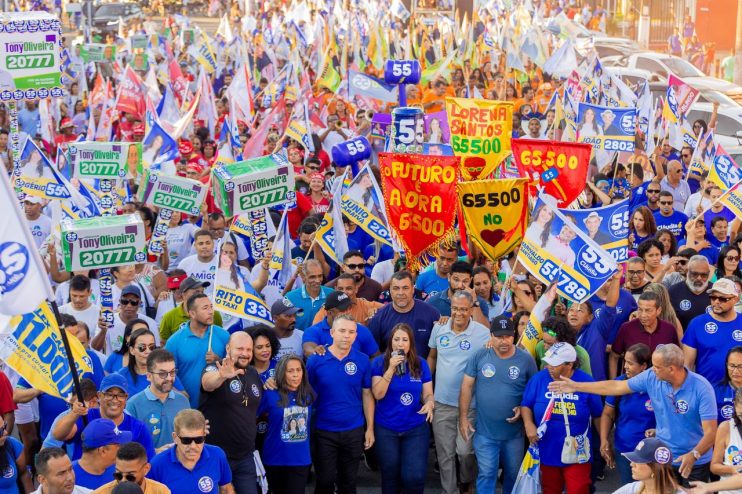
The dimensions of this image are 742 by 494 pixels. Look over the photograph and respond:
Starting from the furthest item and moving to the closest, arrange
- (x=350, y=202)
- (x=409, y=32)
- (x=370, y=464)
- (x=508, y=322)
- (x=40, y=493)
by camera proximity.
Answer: (x=409, y=32) → (x=350, y=202) → (x=370, y=464) → (x=508, y=322) → (x=40, y=493)

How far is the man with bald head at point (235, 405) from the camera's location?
30.5ft

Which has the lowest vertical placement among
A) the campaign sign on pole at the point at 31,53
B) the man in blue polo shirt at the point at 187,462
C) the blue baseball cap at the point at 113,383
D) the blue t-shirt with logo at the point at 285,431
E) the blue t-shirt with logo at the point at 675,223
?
the blue t-shirt with logo at the point at 285,431

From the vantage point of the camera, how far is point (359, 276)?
11734mm

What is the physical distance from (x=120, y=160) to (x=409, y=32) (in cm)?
1455

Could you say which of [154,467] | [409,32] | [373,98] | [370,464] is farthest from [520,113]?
[154,467]

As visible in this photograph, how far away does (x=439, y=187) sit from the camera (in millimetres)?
12125

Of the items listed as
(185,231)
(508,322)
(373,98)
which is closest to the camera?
(508,322)

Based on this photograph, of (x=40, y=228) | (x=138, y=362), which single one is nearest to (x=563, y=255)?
(x=138, y=362)

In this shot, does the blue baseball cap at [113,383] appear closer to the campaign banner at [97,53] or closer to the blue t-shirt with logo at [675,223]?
the blue t-shirt with logo at [675,223]

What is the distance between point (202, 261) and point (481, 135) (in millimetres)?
3898

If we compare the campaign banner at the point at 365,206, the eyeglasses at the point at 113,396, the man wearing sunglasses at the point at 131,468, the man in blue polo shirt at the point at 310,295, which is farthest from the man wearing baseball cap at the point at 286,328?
the man wearing sunglasses at the point at 131,468

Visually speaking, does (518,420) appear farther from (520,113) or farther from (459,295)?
(520,113)

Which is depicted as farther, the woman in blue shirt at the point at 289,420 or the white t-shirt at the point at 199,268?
the white t-shirt at the point at 199,268

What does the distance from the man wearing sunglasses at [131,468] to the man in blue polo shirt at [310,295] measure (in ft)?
11.5
